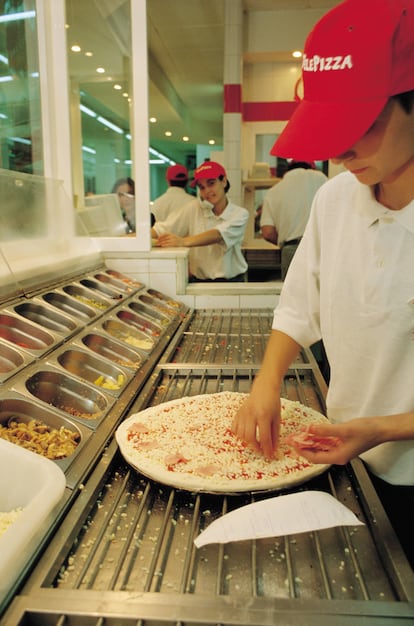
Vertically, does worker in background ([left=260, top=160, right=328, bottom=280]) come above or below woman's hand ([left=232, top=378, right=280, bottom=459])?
above

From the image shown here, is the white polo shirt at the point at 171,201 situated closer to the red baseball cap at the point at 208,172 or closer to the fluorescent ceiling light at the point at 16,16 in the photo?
the red baseball cap at the point at 208,172

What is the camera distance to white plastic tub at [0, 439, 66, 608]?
0.89m

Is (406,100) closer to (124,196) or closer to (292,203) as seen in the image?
(124,196)

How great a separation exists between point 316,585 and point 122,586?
37 centimetres

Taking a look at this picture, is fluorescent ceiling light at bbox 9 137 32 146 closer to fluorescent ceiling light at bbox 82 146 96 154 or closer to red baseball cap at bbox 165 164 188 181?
fluorescent ceiling light at bbox 82 146 96 154

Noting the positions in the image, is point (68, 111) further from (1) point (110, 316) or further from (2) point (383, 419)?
(2) point (383, 419)

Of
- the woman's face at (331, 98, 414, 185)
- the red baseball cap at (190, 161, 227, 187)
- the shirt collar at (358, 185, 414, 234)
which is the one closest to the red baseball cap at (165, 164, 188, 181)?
the red baseball cap at (190, 161, 227, 187)

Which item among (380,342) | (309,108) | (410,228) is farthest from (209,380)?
(309,108)

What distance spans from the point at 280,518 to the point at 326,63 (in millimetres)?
943

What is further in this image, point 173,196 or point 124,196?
point 173,196

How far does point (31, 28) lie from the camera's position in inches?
132

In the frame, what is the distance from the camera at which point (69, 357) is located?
2.16 m

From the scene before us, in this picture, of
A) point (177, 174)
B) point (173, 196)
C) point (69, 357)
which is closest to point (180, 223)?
point (173, 196)

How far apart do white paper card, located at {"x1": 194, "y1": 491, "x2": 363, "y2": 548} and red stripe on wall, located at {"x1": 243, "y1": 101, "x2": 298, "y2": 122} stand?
25.5ft
